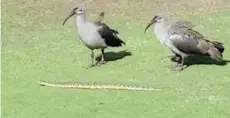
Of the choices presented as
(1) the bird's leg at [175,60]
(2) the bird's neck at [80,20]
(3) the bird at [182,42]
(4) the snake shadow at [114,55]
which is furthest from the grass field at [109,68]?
(2) the bird's neck at [80,20]

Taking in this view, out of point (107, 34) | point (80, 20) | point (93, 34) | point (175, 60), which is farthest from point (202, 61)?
point (80, 20)

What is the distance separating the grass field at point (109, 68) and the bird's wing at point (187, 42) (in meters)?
0.28

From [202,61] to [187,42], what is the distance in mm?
669

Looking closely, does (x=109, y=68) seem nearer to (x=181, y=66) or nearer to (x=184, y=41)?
(x=181, y=66)

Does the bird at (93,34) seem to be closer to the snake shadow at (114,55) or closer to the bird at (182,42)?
the snake shadow at (114,55)

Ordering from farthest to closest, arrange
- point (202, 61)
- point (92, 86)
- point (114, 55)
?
point (114, 55)
point (202, 61)
point (92, 86)

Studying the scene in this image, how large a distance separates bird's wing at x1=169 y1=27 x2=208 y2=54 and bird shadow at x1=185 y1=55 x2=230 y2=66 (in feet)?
1.26

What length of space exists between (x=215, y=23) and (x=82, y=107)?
5.17 m

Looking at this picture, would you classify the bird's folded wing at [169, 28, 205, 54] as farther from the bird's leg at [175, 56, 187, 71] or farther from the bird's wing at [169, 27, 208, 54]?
the bird's leg at [175, 56, 187, 71]

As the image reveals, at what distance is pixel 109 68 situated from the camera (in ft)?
31.3

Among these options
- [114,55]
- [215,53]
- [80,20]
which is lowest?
[114,55]

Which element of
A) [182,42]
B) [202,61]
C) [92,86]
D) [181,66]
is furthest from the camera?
[202,61]

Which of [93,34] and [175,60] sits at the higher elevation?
[93,34]

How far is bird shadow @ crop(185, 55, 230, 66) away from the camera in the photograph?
9720mm
